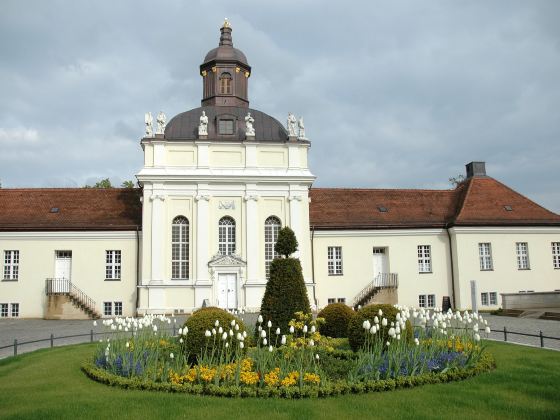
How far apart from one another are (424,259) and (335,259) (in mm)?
5942

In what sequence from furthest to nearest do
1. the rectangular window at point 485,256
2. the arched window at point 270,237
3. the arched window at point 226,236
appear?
the rectangular window at point 485,256 → the arched window at point 270,237 → the arched window at point 226,236

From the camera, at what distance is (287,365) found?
11.3m

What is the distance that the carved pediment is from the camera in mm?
31036

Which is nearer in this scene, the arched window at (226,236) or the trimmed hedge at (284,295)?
the trimmed hedge at (284,295)

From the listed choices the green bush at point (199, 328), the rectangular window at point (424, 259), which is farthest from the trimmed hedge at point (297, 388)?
the rectangular window at point (424, 259)

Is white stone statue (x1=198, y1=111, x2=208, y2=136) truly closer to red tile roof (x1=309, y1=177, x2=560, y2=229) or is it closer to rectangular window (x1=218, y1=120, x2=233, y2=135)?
rectangular window (x1=218, y1=120, x2=233, y2=135)

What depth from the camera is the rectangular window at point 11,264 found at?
3134 centimetres

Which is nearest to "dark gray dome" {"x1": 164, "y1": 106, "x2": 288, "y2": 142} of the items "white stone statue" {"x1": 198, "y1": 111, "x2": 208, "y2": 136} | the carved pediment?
"white stone statue" {"x1": 198, "y1": 111, "x2": 208, "y2": 136}

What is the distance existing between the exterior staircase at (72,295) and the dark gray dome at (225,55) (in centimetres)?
1805

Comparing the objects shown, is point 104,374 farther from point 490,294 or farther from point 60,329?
point 490,294

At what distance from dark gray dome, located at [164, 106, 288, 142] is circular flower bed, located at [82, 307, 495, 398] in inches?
803

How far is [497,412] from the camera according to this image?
8922mm

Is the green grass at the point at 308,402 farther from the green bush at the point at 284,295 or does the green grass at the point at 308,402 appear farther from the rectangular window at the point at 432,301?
the rectangular window at the point at 432,301

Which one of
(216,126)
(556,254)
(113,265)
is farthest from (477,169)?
(113,265)
